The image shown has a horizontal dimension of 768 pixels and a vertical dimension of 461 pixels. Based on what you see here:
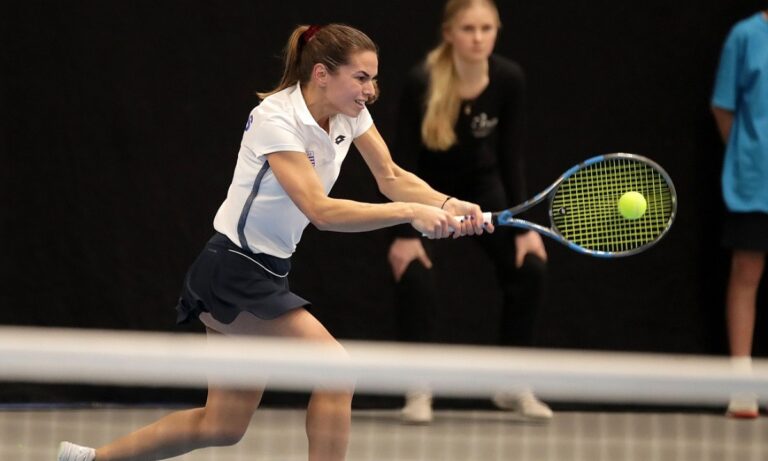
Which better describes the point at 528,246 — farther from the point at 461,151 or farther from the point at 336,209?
the point at 336,209

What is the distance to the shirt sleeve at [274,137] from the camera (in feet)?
11.2

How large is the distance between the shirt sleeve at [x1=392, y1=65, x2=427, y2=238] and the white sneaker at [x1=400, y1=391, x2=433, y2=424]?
1.74 feet

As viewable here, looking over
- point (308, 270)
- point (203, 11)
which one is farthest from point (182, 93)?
point (308, 270)

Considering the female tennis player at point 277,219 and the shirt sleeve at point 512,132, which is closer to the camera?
the female tennis player at point 277,219

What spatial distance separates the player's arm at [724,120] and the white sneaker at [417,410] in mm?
1340

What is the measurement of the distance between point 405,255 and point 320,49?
1.61 metres

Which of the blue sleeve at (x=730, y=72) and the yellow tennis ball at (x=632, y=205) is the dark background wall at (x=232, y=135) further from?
the yellow tennis ball at (x=632, y=205)

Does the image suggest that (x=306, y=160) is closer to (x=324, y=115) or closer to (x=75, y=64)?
(x=324, y=115)

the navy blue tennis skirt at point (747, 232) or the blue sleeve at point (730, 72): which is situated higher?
the blue sleeve at point (730, 72)

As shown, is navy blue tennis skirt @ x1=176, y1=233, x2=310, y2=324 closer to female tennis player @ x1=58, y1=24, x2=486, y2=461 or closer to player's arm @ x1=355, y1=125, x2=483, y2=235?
female tennis player @ x1=58, y1=24, x2=486, y2=461

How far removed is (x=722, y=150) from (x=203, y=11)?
1.86 meters

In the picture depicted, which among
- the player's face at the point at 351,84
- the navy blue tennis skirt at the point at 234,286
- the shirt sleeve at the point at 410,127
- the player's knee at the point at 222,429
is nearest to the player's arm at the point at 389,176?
the player's face at the point at 351,84

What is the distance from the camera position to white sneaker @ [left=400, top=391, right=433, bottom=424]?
5.10 m

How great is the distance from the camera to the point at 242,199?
3492 mm
